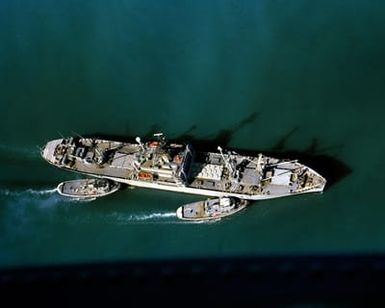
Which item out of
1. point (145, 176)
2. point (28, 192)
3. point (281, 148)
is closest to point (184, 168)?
point (145, 176)

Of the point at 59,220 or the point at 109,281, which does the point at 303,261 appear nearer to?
the point at 109,281

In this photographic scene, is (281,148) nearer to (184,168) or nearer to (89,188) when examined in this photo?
(184,168)

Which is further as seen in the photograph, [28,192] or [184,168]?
[28,192]

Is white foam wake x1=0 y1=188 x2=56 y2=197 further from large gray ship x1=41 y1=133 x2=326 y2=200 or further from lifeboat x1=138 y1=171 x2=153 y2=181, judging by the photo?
lifeboat x1=138 y1=171 x2=153 y2=181

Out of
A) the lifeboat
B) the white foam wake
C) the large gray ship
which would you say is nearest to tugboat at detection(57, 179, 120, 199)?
the large gray ship

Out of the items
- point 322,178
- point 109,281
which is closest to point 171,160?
point 322,178
